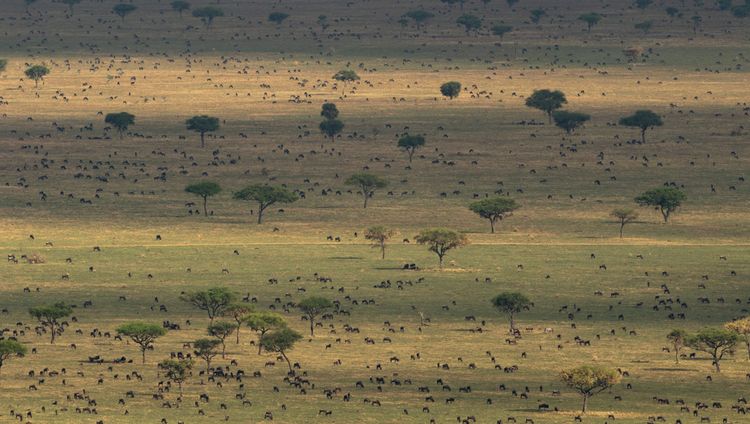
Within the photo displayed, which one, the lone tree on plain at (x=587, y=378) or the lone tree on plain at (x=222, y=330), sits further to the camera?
the lone tree on plain at (x=222, y=330)

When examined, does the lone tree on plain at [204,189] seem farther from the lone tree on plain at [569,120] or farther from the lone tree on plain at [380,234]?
the lone tree on plain at [569,120]

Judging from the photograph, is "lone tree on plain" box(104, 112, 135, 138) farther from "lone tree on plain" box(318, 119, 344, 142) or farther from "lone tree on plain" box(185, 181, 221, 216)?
"lone tree on plain" box(185, 181, 221, 216)

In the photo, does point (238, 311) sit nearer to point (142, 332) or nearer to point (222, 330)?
point (222, 330)

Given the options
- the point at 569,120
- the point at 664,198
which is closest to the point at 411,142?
the point at 569,120

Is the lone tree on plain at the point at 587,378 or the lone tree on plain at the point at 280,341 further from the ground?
the lone tree on plain at the point at 280,341

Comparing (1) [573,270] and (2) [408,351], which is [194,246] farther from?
(2) [408,351]

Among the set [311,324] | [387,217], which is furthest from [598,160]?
[311,324]

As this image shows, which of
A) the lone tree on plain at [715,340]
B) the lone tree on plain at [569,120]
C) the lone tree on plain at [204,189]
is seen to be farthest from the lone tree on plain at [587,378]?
the lone tree on plain at [569,120]
